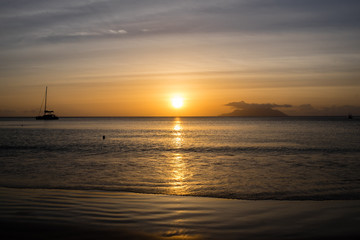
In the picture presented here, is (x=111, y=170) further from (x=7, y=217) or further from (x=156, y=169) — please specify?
(x=7, y=217)

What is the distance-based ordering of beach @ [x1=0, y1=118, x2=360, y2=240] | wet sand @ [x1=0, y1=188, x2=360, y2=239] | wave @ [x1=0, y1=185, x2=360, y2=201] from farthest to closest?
1. wave @ [x1=0, y1=185, x2=360, y2=201]
2. beach @ [x1=0, y1=118, x2=360, y2=240]
3. wet sand @ [x1=0, y1=188, x2=360, y2=239]

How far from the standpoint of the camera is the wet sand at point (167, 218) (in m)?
7.91

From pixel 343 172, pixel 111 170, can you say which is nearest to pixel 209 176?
pixel 111 170

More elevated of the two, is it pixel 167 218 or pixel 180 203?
pixel 167 218

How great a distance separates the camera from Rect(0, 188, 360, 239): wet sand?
25.9 ft

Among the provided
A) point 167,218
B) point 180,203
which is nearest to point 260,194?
point 180,203

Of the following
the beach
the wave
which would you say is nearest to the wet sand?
the beach

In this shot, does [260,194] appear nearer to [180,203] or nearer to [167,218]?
[180,203]

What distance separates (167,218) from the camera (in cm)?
941

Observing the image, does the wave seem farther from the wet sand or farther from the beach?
the wet sand

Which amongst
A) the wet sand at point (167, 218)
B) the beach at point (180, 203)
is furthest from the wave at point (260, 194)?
the wet sand at point (167, 218)

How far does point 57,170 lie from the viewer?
21.1 metres

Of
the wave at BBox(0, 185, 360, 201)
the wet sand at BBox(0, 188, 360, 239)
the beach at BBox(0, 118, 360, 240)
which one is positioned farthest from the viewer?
the wave at BBox(0, 185, 360, 201)

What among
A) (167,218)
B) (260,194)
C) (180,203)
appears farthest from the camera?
(260,194)
